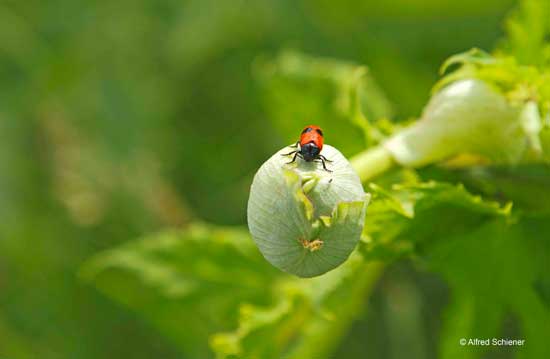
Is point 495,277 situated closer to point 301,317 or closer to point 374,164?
point 374,164

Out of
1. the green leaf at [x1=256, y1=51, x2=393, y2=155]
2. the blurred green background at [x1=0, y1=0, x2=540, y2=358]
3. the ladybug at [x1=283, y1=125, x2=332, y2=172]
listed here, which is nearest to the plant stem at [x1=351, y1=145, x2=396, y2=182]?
the ladybug at [x1=283, y1=125, x2=332, y2=172]

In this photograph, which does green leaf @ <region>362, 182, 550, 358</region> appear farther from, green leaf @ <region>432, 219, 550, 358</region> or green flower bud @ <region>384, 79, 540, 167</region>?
green flower bud @ <region>384, 79, 540, 167</region>

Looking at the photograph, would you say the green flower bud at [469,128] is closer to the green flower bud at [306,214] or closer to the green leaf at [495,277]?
the green leaf at [495,277]

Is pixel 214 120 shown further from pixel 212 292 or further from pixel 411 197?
pixel 411 197

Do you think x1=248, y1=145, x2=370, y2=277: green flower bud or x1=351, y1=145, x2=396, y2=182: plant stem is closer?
x1=248, y1=145, x2=370, y2=277: green flower bud

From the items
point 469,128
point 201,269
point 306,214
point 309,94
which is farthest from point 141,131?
point 306,214

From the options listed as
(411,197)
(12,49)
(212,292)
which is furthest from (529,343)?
(12,49)
